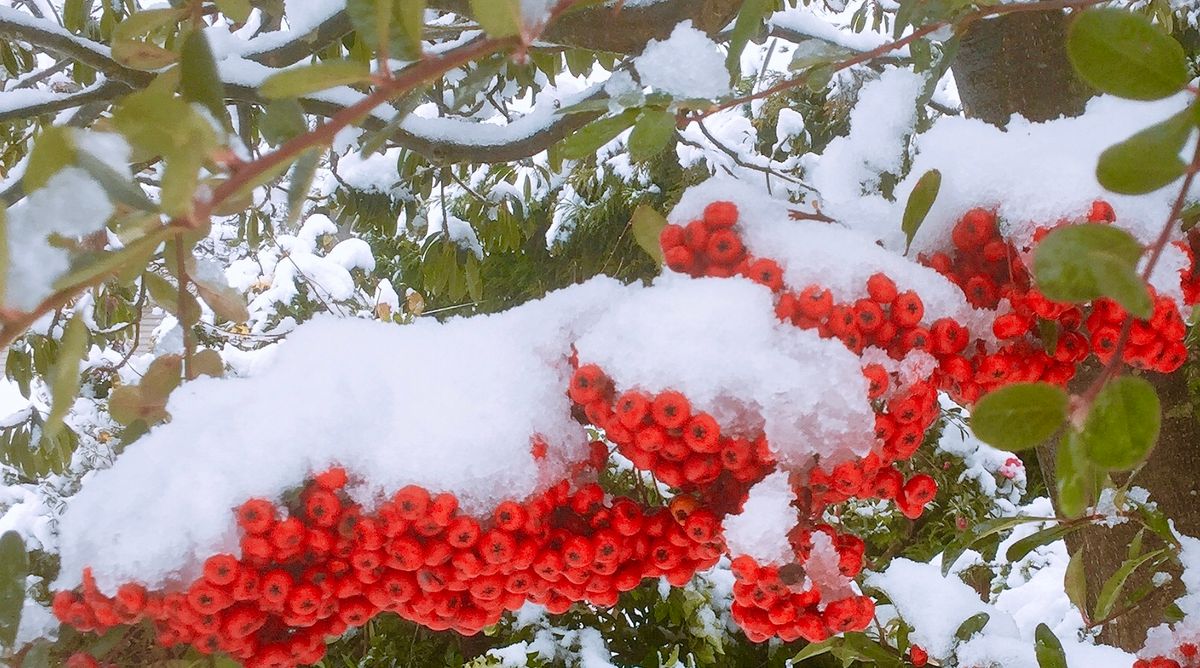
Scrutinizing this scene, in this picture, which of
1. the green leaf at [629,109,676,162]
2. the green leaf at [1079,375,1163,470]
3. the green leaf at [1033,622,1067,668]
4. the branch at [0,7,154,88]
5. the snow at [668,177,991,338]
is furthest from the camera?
the branch at [0,7,154,88]

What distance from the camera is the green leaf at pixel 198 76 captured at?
22.8 inches

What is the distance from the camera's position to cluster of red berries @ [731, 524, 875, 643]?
683 mm

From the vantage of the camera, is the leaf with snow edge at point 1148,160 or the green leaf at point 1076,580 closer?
the leaf with snow edge at point 1148,160

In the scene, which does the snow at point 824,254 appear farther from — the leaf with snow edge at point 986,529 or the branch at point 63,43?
the branch at point 63,43

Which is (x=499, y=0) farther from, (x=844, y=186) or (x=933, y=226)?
(x=844, y=186)

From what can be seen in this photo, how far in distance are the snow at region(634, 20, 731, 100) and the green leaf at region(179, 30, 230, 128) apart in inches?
12.5

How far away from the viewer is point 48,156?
0.46 meters

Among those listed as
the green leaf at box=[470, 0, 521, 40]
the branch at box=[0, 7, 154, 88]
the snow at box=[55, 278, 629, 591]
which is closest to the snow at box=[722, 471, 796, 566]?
the snow at box=[55, 278, 629, 591]

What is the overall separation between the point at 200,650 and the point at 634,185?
352 cm

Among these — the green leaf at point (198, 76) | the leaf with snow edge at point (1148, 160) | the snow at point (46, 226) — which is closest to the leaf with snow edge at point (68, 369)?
the snow at point (46, 226)

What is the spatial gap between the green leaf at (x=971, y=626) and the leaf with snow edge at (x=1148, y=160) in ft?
3.04

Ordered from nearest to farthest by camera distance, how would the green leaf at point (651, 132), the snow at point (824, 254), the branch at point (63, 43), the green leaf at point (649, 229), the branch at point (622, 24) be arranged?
the green leaf at point (651, 132) → the snow at point (824, 254) → the green leaf at point (649, 229) → the branch at point (622, 24) → the branch at point (63, 43)

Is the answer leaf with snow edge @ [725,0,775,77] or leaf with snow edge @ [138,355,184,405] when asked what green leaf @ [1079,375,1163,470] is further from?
leaf with snow edge @ [138,355,184,405]

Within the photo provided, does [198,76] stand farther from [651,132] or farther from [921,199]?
[921,199]
